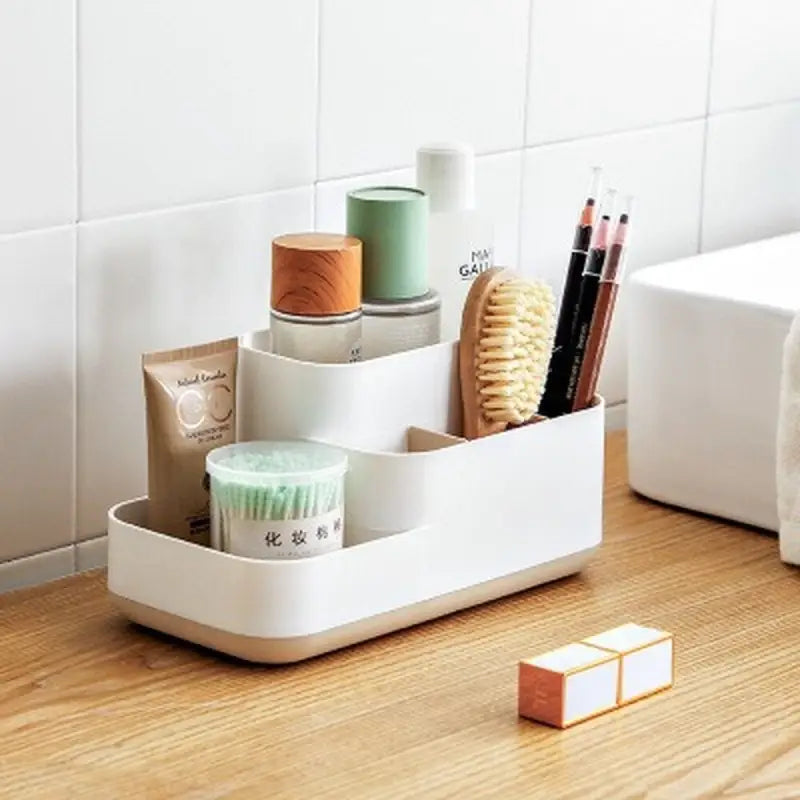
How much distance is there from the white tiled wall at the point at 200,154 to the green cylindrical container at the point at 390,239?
0.37ft

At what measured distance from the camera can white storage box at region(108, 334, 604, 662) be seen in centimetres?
106

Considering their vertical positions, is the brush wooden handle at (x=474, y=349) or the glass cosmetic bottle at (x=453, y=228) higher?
the glass cosmetic bottle at (x=453, y=228)

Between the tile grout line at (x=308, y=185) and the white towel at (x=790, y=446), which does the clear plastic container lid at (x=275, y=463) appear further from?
the white towel at (x=790, y=446)

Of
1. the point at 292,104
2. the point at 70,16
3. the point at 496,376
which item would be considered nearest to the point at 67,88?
the point at 70,16

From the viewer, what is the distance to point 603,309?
3.95ft

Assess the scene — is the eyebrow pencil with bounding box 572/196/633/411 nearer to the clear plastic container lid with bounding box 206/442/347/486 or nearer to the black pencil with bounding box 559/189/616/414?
the black pencil with bounding box 559/189/616/414

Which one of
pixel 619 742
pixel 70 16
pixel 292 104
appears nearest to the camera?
pixel 619 742

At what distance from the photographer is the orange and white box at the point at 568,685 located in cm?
102

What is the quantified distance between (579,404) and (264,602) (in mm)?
264

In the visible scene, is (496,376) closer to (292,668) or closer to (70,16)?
(292,668)

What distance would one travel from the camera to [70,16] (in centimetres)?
112

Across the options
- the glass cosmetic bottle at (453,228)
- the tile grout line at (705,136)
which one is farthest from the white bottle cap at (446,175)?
the tile grout line at (705,136)

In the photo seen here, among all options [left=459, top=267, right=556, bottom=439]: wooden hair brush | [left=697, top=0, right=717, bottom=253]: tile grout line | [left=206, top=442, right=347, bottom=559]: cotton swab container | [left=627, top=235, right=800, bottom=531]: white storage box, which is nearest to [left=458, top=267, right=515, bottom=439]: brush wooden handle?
[left=459, top=267, right=556, bottom=439]: wooden hair brush

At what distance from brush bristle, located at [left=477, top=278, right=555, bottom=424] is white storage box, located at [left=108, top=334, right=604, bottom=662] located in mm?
18
